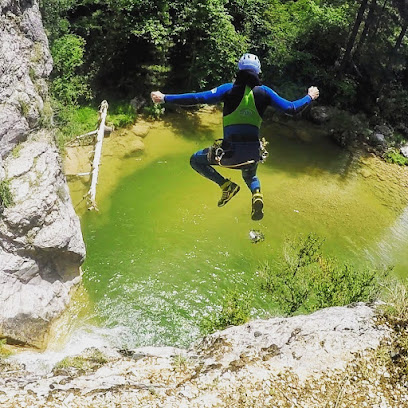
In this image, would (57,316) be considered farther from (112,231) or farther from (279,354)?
(279,354)

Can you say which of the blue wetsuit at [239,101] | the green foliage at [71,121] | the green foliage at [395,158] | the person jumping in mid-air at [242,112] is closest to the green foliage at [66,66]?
the green foliage at [71,121]

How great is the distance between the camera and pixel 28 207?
331 inches

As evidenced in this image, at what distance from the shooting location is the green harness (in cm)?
550

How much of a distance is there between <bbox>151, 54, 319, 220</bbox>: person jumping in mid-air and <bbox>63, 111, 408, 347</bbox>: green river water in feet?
14.2

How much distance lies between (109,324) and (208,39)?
10636mm

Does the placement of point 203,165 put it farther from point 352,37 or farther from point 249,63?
point 352,37

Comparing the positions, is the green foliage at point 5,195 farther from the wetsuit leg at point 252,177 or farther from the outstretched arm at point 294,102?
the outstretched arm at point 294,102

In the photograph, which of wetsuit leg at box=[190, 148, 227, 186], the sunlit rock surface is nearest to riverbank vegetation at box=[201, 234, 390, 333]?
the sunlit rock surface

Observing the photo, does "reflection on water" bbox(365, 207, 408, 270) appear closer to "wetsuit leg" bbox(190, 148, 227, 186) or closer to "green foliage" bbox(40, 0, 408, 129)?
"green foliage" bbox(40, 0, 408, 129)

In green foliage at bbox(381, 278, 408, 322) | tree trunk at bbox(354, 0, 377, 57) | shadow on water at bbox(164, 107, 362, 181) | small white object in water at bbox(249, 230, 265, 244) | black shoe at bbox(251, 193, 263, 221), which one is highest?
tree trunk at bbox(354, 0, 377, 57)

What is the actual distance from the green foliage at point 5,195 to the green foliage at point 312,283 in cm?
508

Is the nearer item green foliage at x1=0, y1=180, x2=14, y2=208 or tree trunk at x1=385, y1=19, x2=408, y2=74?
green foliage at x1=0, y1=180, x2=14, y2=208

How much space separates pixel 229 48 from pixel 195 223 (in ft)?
24.3

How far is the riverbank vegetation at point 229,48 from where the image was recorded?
589 inches
